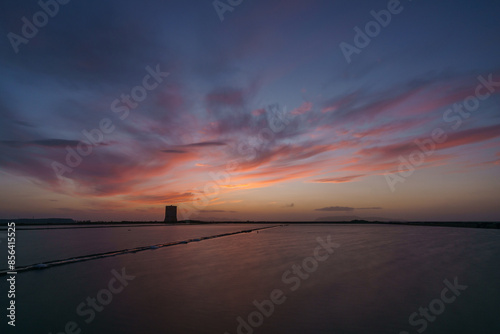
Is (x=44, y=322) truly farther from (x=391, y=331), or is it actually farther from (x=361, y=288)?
(x=361, y=288)

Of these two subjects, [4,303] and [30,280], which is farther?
[30,280]

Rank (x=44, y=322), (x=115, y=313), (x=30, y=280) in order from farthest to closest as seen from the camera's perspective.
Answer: (x=30, y=280)
(x=115, y=313)
(x=44, y=322)

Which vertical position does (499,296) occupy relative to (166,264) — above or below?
below

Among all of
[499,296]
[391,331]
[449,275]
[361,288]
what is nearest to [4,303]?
[391,331]

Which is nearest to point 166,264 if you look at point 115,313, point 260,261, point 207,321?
point 260,261

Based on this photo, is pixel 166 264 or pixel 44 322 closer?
pixel 44 322

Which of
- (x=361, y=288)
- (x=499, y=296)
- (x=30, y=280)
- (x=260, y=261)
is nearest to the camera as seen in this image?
(x=499, y=296)

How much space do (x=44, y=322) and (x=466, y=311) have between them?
50.9 ft

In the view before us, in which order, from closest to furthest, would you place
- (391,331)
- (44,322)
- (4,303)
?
(391,331) < (44,322) < (4,303)

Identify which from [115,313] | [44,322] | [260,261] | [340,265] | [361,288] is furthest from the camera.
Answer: [260,261]

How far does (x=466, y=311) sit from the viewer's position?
1188 centimetres

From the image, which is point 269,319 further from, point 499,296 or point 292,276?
point 499,296

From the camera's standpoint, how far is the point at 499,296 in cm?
1400

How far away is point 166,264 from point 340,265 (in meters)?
12.8
